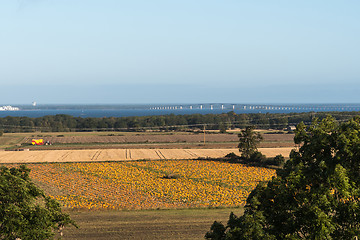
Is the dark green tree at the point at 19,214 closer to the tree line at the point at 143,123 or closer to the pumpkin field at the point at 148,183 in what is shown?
the pumpkin field at the point at 148,183

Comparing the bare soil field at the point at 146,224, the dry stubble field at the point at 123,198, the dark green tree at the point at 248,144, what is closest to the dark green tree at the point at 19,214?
the bare soil field at the point at 146,224

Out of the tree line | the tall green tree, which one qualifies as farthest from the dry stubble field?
the tree line

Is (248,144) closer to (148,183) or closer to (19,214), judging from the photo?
(148,183)

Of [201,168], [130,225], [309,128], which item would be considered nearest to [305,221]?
[309,128]

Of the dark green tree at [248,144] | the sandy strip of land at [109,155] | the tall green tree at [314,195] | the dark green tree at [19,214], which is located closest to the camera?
the tall green tree at [314,195]

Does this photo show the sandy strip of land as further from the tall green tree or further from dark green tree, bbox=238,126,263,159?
the tall green tree

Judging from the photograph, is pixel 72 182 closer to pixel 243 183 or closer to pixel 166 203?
pixel 166 203
